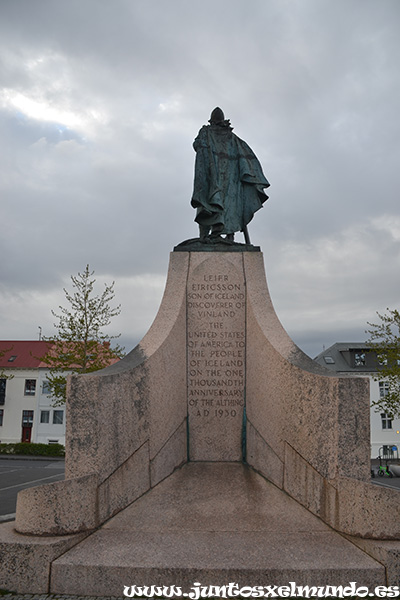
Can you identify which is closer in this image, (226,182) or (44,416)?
(226,182)

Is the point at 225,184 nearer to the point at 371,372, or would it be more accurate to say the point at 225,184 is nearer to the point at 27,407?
the point at 371,372

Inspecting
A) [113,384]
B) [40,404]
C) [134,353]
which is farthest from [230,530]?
[40,404]

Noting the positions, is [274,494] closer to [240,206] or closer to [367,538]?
[367,538]

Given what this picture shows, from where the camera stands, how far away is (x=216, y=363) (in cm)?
596

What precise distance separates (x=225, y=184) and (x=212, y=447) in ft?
12.3

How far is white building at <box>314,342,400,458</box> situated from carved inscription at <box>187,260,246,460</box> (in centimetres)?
3167

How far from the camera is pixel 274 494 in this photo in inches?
188

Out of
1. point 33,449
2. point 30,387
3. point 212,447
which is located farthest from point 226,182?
point 30,387

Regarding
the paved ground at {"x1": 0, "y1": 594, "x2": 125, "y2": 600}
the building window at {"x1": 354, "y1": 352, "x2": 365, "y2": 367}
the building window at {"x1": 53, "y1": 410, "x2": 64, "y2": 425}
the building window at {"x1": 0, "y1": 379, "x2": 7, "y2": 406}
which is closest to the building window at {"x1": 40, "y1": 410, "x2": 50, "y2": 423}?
the building window at {"x1": 53, "y1": 410, "x2": 64, "y2": 425}

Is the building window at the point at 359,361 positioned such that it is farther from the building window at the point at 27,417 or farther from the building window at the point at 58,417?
the building window at the point at 27,417

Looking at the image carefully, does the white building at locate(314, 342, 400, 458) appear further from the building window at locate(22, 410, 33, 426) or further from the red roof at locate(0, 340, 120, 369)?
the building window at locate(22, 410, 33, 426)

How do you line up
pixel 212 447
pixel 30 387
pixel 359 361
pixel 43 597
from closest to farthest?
pixel 43 597 → pixel 212 447 → pixel 359 361 → pixel 30 387

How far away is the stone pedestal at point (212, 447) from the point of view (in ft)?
11.9

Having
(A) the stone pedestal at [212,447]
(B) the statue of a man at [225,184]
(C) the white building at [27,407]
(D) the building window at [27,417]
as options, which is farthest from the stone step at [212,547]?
(D) the building window at [27,417]
